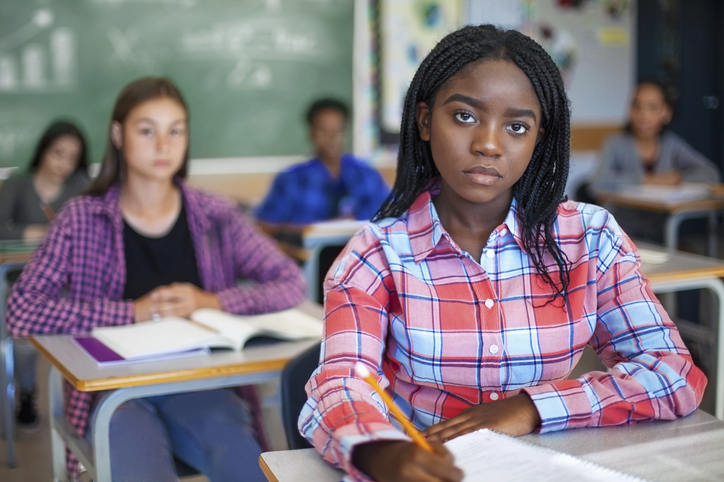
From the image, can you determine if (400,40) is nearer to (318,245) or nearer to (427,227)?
(318,245)

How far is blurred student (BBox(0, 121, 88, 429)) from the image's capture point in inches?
147

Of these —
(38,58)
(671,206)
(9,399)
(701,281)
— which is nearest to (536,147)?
(701,281)

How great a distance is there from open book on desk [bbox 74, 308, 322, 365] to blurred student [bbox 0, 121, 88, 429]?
1723 millimetres

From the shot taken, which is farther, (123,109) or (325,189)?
(325,189)

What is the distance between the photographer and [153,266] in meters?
2.15

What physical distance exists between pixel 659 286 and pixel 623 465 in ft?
5.29

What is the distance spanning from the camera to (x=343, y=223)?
3.62 metres

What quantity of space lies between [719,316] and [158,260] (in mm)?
1744

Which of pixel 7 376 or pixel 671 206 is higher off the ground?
pixel 671 206

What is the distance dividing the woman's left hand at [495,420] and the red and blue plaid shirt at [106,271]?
3.44 feet

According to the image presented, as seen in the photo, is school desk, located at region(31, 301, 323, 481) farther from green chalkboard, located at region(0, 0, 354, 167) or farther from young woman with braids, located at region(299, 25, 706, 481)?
green chalkboard, located at region(0, 0, 354, 167)

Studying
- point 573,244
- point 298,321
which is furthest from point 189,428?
point 573,244

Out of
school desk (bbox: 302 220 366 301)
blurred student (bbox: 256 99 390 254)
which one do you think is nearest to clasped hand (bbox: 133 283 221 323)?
school desk (bbox: 302 220 366 301)

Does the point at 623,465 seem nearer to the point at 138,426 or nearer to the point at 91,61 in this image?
the point at 138,426
